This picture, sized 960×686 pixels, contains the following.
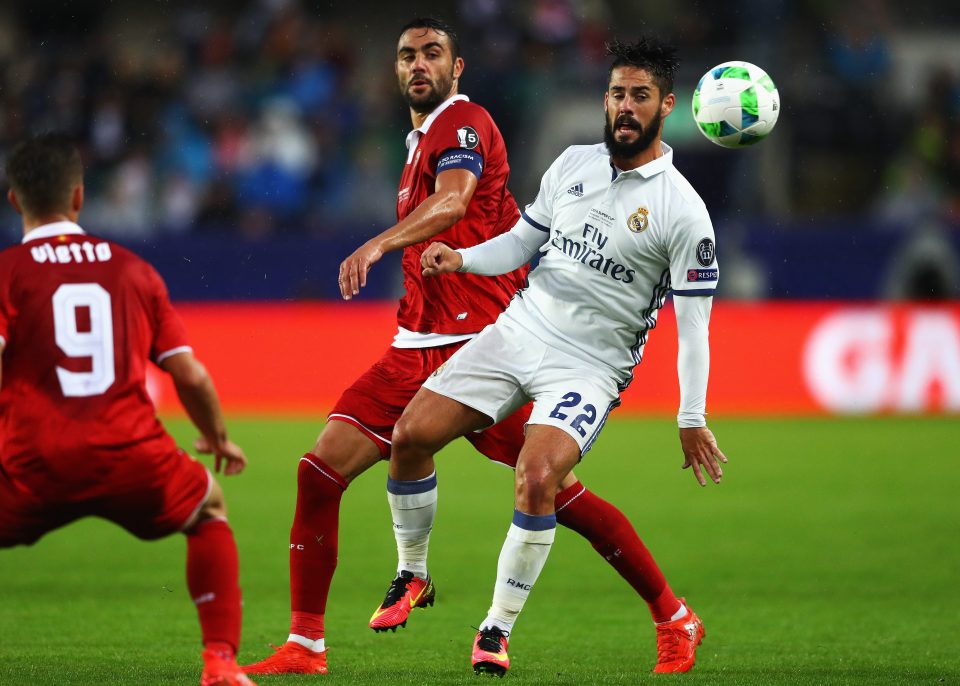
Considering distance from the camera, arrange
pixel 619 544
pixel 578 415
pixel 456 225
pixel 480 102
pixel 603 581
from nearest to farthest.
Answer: pixel 578 415 < pixel 619 544 < pixel 456 225 < pixel 603 581 < pixel 480 102

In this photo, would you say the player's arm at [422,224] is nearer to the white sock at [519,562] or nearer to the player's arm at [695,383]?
the player's arm at [695,383]

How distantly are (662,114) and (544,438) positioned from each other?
4.74 feet

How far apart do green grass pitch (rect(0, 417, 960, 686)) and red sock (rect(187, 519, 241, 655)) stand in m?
0.72

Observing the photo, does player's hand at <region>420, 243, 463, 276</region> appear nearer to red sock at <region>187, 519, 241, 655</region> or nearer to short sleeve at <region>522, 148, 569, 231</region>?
short sleeve at <region>522, 148, 569, 231</region>

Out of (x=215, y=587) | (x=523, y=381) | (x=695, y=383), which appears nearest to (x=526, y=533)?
(x=523, y=381)

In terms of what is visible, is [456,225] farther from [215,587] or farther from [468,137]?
[215,587]

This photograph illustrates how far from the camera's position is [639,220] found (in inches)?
229

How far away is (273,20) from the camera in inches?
771

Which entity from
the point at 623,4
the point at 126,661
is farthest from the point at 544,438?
the point at 623,4

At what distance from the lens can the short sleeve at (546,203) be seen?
6.20 metres

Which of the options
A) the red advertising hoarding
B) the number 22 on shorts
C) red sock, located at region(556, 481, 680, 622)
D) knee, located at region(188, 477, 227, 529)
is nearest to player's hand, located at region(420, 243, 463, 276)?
the number 22 on shorts

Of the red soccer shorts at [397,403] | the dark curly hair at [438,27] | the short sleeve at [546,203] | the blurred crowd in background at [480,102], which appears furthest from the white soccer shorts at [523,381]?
the blurred crowd in background at [480,102]

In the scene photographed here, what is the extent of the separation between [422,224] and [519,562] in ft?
4.72

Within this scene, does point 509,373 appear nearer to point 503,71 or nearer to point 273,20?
point 503,71
